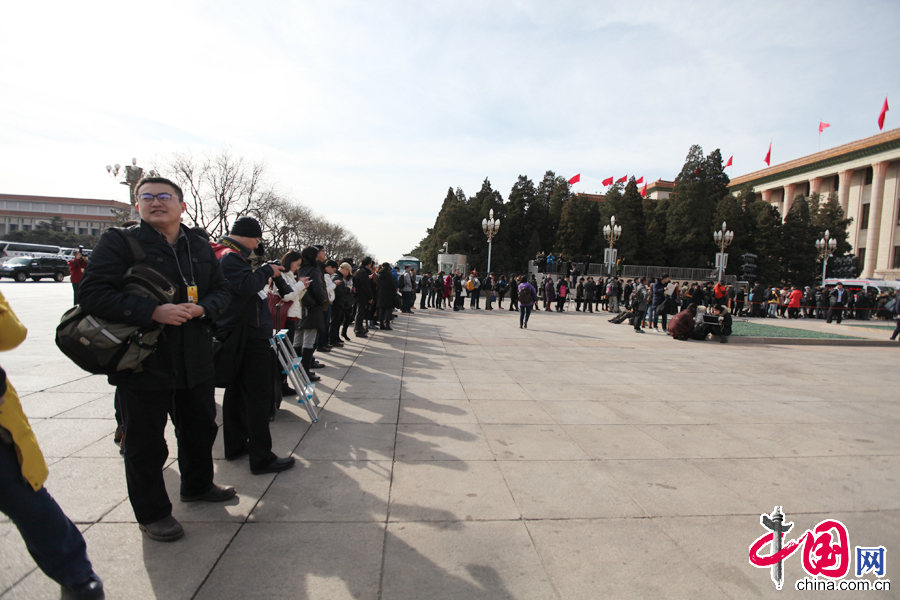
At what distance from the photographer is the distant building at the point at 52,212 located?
9200cm

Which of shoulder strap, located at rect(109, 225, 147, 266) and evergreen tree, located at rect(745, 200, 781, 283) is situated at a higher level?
evergreen tree, located at rect(745, 200, 781, 283)

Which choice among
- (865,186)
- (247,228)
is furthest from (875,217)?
(247,228)

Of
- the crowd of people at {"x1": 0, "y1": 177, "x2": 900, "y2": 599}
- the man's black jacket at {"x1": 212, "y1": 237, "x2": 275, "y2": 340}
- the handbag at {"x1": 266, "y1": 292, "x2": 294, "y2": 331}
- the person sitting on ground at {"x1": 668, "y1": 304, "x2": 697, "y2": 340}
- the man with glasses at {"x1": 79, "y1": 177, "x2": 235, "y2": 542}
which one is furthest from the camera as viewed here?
the person sitting on ground at {"x1": 668, "y1": 304, "x2": 697, "y2": 340}

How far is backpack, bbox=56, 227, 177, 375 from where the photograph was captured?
7.66 feet

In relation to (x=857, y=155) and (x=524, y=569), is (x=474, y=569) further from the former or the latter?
(x=857, y=155)

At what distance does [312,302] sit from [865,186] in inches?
3174

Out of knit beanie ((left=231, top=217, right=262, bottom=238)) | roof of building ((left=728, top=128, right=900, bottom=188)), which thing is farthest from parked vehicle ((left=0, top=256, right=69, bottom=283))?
roof of building ((left=728, top=128, right=900, bottom=188))

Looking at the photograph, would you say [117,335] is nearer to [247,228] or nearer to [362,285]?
[247,228]

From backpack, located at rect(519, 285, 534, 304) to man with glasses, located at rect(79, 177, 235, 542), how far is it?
504 inches

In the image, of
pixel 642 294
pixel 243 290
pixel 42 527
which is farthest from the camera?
pixel 642 294

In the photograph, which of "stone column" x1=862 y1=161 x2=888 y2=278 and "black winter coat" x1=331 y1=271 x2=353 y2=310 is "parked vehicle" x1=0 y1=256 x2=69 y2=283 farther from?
"stone column" x1=862 y1=161 x2=888 y2=278

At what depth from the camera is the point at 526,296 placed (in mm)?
15297

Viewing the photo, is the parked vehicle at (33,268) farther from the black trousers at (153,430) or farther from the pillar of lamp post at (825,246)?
the pillar of lamp post at (825,246)

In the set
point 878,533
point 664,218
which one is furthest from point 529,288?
point 664,218
